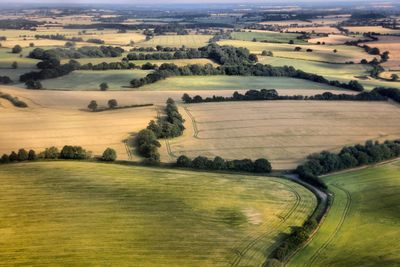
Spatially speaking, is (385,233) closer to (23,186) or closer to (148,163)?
(148,163)

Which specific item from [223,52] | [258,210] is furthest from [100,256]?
[223,52]

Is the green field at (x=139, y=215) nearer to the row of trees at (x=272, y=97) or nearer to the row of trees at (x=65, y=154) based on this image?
the row of trees at (x=65, y=154)

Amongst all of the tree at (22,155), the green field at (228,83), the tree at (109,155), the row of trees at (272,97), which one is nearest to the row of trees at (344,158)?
the tree at (109,155)

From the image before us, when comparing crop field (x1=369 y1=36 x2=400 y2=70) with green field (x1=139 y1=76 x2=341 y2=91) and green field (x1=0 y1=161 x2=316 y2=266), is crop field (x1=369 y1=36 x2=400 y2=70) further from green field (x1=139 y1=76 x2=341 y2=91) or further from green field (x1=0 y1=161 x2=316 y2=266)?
green field (x1=0 y1=161 x2=316 y2=266)

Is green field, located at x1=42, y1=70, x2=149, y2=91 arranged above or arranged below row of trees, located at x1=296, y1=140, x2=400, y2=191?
above

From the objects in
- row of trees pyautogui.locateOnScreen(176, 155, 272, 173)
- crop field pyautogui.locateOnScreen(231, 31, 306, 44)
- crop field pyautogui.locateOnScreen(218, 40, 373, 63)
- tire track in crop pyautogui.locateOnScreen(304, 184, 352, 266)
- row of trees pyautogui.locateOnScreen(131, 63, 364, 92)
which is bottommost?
tire track in crop pyautogui.locateOnScreen(304, 184, 352, 266)

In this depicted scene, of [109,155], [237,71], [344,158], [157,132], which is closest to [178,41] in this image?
[237,71]

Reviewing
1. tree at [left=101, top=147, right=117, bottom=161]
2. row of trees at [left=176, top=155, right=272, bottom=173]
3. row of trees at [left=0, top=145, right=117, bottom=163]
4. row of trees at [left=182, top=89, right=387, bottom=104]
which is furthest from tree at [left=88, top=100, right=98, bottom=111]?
row of trees at [left=176, top=155, right=272, bottom=173]
